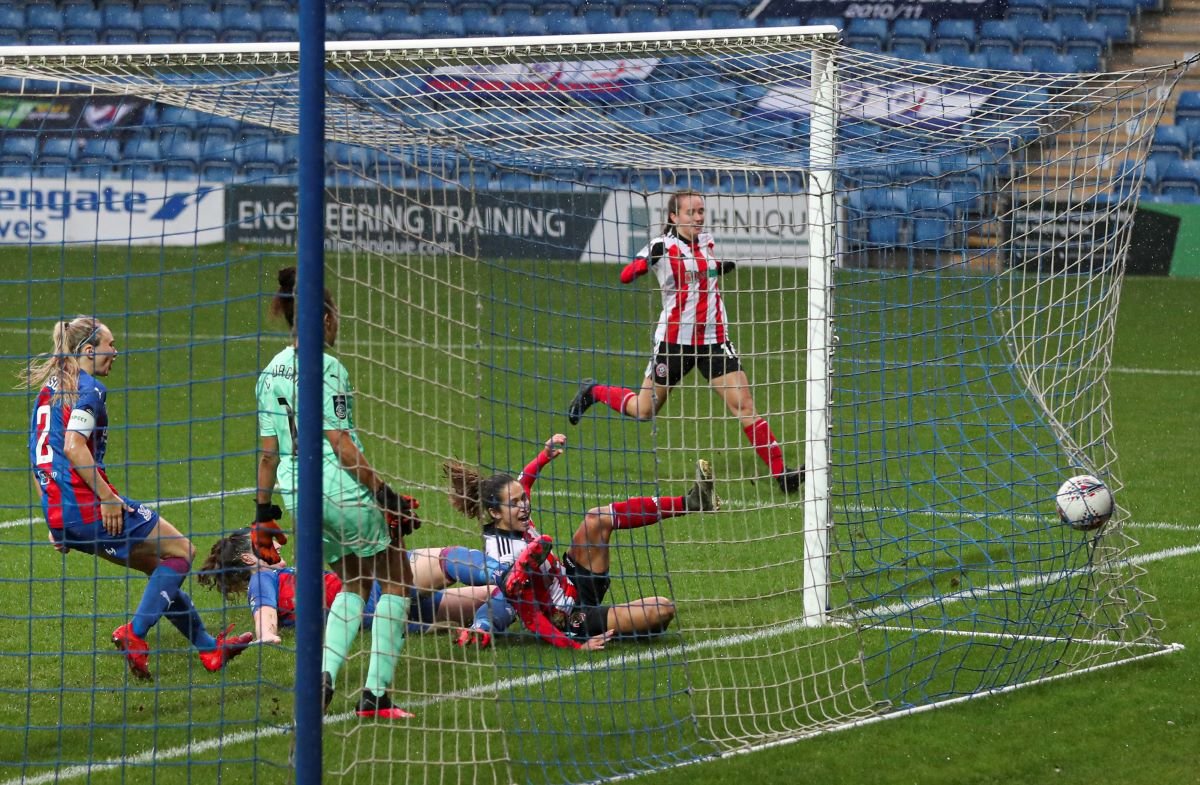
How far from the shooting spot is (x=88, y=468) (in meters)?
5.62

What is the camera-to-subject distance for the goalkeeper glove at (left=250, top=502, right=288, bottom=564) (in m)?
5.58

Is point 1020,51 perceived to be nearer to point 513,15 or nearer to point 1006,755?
point 513,15

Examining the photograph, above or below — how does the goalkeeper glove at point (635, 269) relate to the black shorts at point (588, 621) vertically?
above

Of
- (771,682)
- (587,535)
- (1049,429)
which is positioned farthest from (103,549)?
(1049,429)

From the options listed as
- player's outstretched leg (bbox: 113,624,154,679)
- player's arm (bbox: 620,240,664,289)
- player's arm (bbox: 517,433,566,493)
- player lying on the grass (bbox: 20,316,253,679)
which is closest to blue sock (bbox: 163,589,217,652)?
player lying on the grass (bbox: 20,316,253,679)

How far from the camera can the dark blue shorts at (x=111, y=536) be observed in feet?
19.2

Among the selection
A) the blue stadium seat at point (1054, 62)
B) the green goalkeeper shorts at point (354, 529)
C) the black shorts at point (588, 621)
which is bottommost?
the black shorts at point (588, 621)

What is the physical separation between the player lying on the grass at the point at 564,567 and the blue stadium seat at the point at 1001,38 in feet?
62.0

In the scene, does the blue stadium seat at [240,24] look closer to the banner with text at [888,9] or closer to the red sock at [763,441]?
the banner with text at [888,9]

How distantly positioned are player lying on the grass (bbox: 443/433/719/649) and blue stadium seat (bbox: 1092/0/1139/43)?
19550 millimetres

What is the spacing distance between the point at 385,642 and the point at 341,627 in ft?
0.52

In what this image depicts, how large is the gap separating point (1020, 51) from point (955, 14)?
153 cm

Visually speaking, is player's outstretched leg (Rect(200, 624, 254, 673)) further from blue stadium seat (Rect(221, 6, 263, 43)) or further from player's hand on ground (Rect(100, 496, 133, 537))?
blue stadium seat (Rect(221, 6, 263, 43))

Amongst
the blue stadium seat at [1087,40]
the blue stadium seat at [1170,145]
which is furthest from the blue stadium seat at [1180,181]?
the blue stadium seat at [1087,40]
